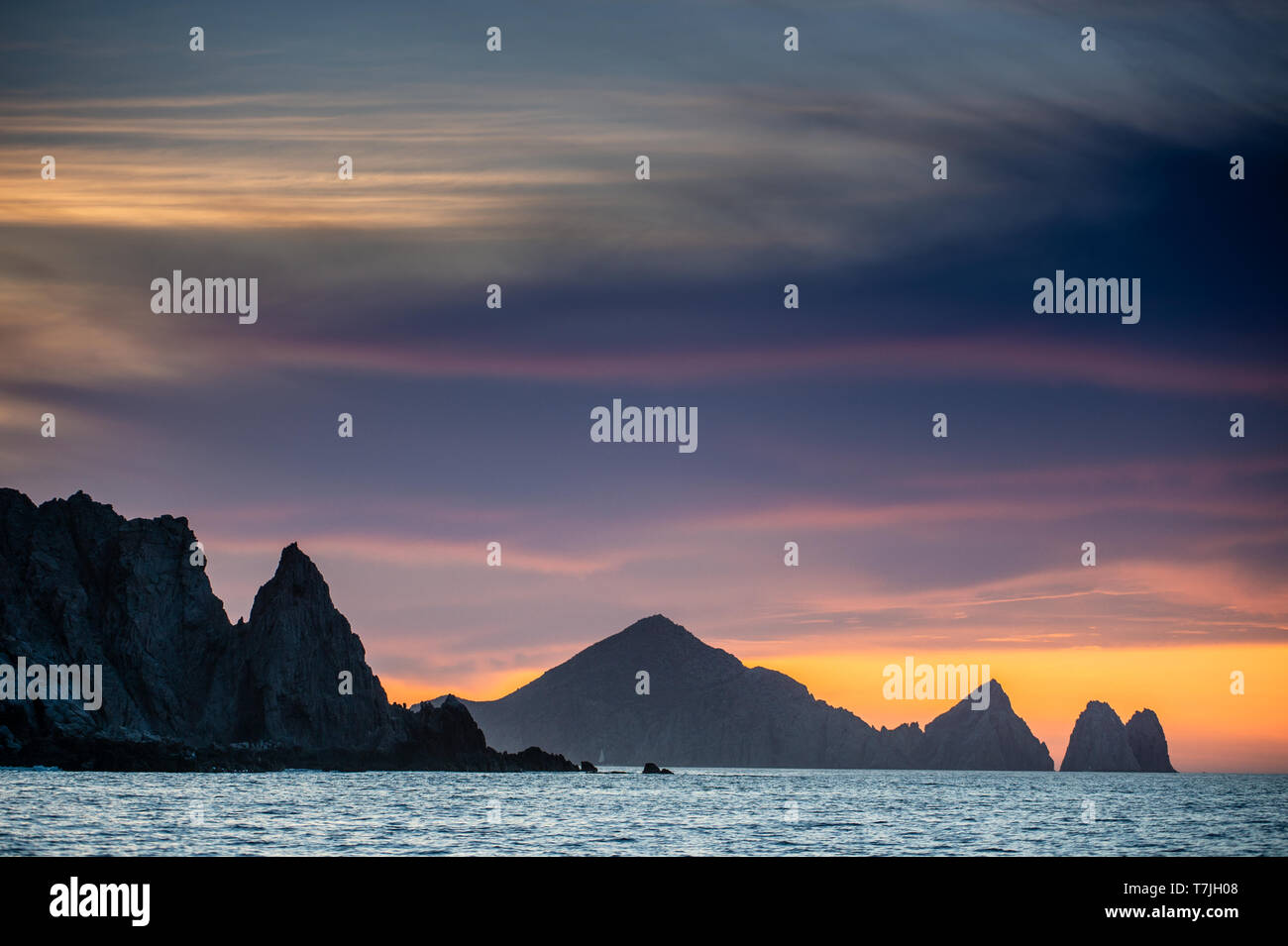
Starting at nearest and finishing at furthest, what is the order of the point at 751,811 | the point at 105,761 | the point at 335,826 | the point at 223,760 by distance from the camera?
1. the point at 335,826
2. the point at 751,811
3. the point at 105,761
4. the point at 223,760

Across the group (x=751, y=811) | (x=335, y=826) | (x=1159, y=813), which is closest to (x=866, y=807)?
(x=751, y=811)

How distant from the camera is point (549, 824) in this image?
78188 mm
